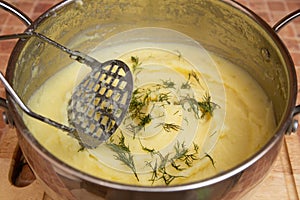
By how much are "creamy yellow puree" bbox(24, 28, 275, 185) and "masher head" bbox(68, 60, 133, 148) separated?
0.03 meters

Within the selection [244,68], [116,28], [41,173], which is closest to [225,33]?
[244,68]

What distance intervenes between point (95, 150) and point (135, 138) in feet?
0.23

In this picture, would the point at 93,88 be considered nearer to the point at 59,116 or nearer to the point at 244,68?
the point at 59,116

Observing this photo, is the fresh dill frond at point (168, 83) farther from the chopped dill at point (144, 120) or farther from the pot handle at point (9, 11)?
the pot handle at point (9, 11)

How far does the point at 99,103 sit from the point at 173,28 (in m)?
0.27

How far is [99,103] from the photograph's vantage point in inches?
32.3

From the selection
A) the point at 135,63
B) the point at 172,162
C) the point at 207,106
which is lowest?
the point at 172,162

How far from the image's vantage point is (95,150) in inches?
31.4

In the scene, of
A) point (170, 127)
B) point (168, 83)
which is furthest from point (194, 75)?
point (170, 127)

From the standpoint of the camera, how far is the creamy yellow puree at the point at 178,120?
77 centimetres

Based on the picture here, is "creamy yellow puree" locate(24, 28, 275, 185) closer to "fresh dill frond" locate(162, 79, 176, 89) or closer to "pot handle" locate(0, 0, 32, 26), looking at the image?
"fresh dill frond" locate(162, 79, 176, 89)

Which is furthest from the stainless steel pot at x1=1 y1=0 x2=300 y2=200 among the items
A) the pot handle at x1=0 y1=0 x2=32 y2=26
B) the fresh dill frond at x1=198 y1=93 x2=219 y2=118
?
the fresh dill frond at x1=198 y1=93 x2=219 y2=118

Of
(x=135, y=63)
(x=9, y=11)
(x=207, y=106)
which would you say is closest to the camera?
(x=9, y=11)

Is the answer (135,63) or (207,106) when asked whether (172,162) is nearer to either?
(207,106)
